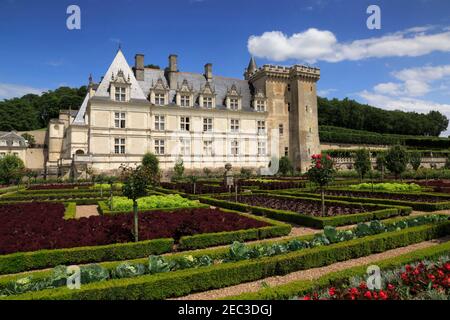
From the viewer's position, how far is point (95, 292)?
5445mm

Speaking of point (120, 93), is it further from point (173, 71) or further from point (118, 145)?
point (173, 71)

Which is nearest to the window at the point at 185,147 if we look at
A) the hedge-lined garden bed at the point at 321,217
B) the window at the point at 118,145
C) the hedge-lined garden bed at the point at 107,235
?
the window at the point at 118,145

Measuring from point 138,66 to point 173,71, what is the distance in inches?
175

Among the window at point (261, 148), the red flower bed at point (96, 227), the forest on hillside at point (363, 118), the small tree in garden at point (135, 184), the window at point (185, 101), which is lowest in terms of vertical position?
the red flower bed at point (96, 227)

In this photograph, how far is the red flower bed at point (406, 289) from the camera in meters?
4.61

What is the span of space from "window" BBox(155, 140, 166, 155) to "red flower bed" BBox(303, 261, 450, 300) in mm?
36635

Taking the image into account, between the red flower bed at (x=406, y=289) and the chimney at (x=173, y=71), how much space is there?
40.6 metres

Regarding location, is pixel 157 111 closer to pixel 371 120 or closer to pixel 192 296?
pixel 192 296

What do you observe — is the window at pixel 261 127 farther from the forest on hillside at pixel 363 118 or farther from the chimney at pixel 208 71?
the forest on hillside at pixel 363 118

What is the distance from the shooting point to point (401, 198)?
60.5 feet

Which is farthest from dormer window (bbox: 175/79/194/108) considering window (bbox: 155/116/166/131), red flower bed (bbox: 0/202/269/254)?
red flower bed (bbox: 0/202/269/254)

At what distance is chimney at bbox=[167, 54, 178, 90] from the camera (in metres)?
43.5

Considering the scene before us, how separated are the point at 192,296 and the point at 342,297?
2762 mm
